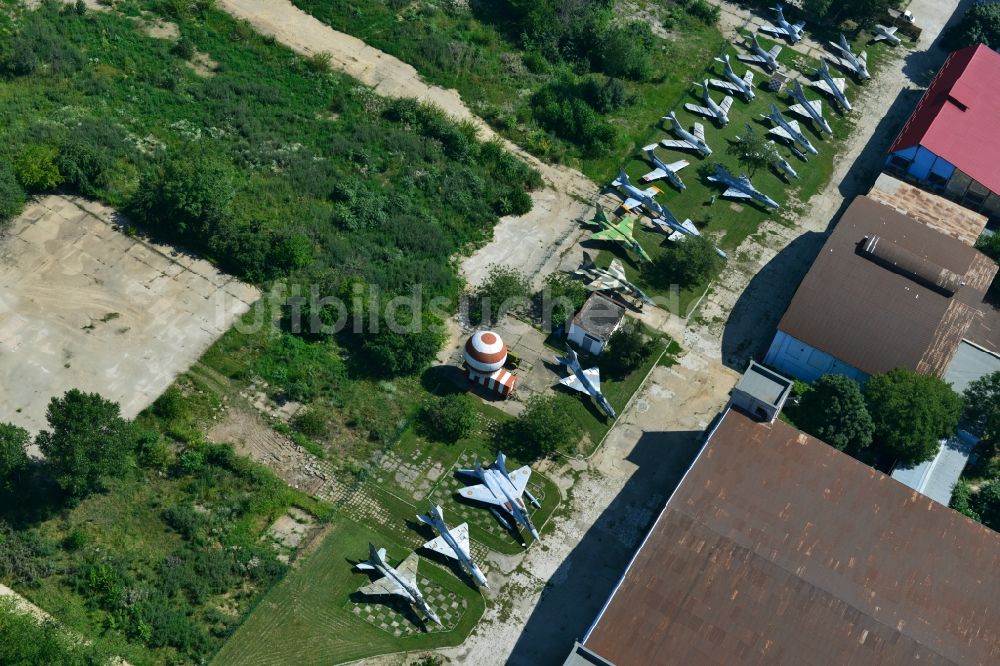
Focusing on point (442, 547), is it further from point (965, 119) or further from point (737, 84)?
point (965, 119)

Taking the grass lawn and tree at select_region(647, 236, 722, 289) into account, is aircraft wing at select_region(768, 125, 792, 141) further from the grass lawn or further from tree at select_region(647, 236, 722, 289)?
the grass lawn

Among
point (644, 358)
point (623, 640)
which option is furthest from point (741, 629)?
point (644, 358)

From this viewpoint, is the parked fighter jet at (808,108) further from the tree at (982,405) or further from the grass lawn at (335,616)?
the grass lawn at (335,616)

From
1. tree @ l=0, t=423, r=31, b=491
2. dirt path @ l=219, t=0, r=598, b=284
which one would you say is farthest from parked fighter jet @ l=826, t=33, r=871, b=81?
tree @ l=0, t=423, r=31, b=491

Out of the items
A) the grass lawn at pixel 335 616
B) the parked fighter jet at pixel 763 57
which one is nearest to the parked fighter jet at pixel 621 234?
the parked fighter jet at pixel 763 57

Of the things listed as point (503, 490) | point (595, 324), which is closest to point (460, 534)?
point (503, 490)

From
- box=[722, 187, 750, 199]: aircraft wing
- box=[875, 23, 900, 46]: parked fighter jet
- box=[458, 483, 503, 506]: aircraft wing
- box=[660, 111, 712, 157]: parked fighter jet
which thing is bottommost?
box=[458, 483, 503, 506]: aircraft wing
